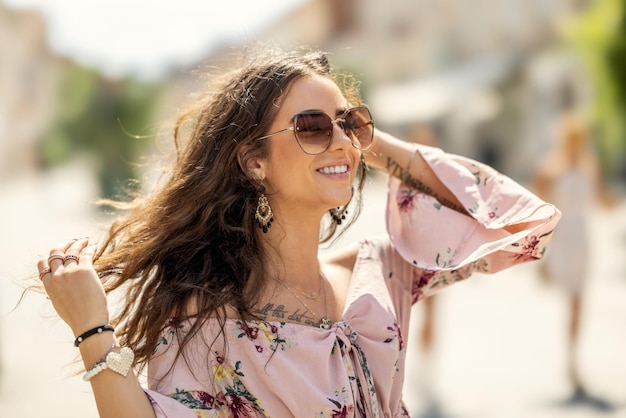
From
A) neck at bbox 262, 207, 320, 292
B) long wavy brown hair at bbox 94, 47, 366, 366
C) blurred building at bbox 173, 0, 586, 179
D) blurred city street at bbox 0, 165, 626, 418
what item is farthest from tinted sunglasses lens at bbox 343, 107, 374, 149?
blurred building at bbox 173, 0, 586, 179

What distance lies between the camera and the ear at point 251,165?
7.66ft

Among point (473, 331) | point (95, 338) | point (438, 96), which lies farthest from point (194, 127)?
point (438, 96)

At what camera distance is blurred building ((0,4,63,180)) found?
5541 cm

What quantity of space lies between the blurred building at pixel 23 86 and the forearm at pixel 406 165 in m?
54.0

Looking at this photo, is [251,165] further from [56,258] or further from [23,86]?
[23,86]

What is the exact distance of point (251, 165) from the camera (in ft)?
7.71

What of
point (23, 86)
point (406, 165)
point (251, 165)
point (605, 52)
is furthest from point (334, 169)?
point (23, 86)

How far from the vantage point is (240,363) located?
6.84 feet

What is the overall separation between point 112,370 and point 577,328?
16.3 feet

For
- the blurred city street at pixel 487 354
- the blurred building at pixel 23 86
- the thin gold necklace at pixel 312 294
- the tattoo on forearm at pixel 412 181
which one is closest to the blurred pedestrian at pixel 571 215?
the blurred city street at pixel 487 354

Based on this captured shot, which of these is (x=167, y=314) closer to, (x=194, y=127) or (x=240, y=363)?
(x=240, y=363)

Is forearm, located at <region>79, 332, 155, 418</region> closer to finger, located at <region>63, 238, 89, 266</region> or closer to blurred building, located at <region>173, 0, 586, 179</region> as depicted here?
finger, located at <region>63, 238, 89, 266</region>

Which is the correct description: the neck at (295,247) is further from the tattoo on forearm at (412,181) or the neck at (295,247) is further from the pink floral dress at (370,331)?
the tattoo on forearm at (412,181)

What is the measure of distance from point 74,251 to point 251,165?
575 mm
